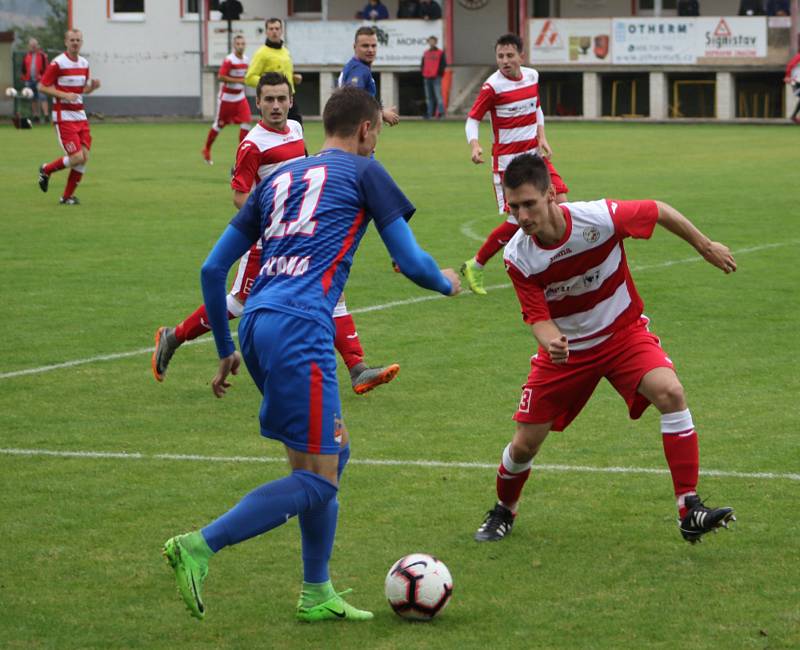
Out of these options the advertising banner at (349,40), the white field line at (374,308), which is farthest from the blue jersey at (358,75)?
the advertising banner at (349,40)

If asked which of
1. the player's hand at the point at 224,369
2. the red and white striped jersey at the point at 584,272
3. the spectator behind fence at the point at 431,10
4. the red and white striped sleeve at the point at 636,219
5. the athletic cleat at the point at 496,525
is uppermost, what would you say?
the spectator behind fence at the point at 431,10

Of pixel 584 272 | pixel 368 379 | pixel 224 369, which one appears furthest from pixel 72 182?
pixel 224 369

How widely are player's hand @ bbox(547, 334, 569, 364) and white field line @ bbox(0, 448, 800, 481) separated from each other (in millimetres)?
1608

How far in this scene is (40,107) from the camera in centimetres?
4291

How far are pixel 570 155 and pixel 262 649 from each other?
75.7 feet

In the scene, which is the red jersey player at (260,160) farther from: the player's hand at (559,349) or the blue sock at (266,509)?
the blue sock at (266,509)

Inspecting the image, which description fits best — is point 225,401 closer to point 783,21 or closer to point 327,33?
point 783,21

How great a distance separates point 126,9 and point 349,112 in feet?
151

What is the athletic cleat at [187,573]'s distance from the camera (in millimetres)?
4781

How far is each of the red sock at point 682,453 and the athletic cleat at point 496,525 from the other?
74 cm

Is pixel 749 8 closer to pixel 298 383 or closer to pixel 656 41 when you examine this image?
pixel 656 41

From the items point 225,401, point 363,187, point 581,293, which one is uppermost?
point 363,187

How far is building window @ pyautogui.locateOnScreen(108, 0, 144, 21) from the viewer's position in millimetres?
48938

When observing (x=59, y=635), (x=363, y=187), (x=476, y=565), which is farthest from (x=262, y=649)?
(x=363, y=187)
